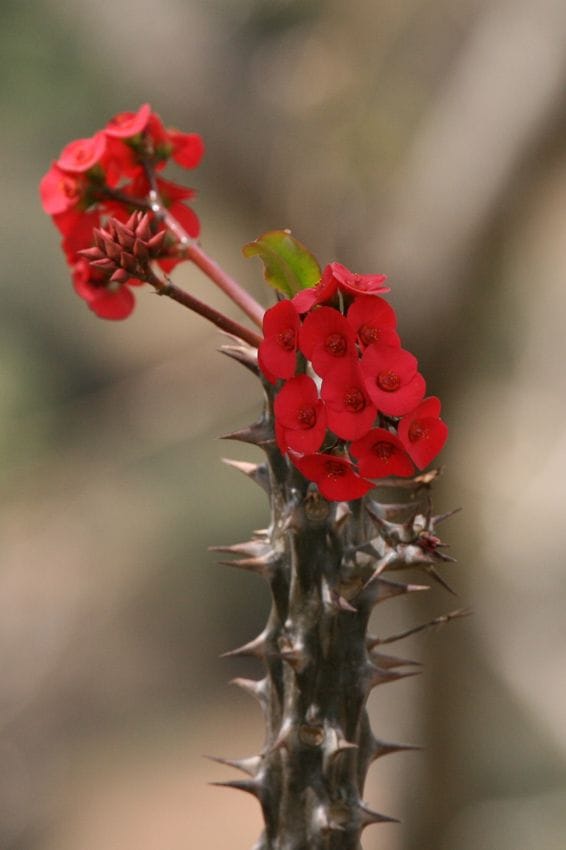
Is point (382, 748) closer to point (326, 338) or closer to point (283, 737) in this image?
point (283, 737)

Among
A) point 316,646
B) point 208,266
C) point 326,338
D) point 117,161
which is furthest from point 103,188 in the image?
point 316,646

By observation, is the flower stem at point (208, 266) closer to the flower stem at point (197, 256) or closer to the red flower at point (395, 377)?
the flower stem at point (197, 256)

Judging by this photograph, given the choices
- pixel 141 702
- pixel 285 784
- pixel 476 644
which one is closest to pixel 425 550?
pixel 285 784

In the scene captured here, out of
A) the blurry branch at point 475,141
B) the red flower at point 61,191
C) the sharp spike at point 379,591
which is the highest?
the blurry branch at point 475,141

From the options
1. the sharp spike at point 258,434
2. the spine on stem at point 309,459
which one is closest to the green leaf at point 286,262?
the spine on stem at point 309,459

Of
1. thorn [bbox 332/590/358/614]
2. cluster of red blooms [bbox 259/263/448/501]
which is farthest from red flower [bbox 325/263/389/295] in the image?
thorn [bbox 332/590/358/614]

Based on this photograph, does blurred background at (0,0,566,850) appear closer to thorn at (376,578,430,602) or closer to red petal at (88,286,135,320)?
red petal at (88,286,135,320)
